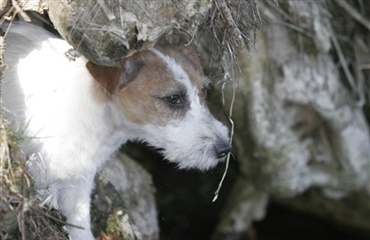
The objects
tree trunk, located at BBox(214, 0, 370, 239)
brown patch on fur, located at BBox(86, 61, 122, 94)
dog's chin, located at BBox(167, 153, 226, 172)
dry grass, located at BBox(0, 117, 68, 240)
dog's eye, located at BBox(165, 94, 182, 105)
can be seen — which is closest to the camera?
dry grass, located at BBox(0, 117, 68, 240)

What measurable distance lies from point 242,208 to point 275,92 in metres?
1.27

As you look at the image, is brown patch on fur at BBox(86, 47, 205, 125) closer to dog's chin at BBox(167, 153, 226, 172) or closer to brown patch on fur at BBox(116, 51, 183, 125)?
brown patch on fur at BBox(116, 51, 183, 125)

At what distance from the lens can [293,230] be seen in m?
7.54

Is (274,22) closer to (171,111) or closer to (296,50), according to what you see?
(296,50)

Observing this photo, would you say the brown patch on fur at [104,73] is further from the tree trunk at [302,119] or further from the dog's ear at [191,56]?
the tree trunk at [302,119]

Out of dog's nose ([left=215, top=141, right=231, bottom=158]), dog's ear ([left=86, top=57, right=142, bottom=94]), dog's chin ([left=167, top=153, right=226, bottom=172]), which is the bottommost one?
dog's chin ([left=167, top=153, right=226, bottom=172])

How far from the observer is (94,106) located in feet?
13.9

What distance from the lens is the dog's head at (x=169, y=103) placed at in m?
4.18

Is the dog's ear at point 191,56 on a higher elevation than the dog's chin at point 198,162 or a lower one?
higher

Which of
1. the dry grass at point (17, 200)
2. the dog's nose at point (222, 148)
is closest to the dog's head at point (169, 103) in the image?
the dog's nose at point (222, 148)

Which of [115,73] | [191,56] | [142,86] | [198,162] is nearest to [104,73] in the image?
[115,73]

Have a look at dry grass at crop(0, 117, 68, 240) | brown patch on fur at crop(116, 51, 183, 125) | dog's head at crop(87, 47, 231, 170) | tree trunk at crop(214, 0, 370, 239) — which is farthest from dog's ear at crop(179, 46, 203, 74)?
tree trunk at crop(214, 0, 370, 239)

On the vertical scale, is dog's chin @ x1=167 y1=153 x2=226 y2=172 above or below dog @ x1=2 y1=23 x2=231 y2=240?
below

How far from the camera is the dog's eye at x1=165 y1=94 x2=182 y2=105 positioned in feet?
13.8
